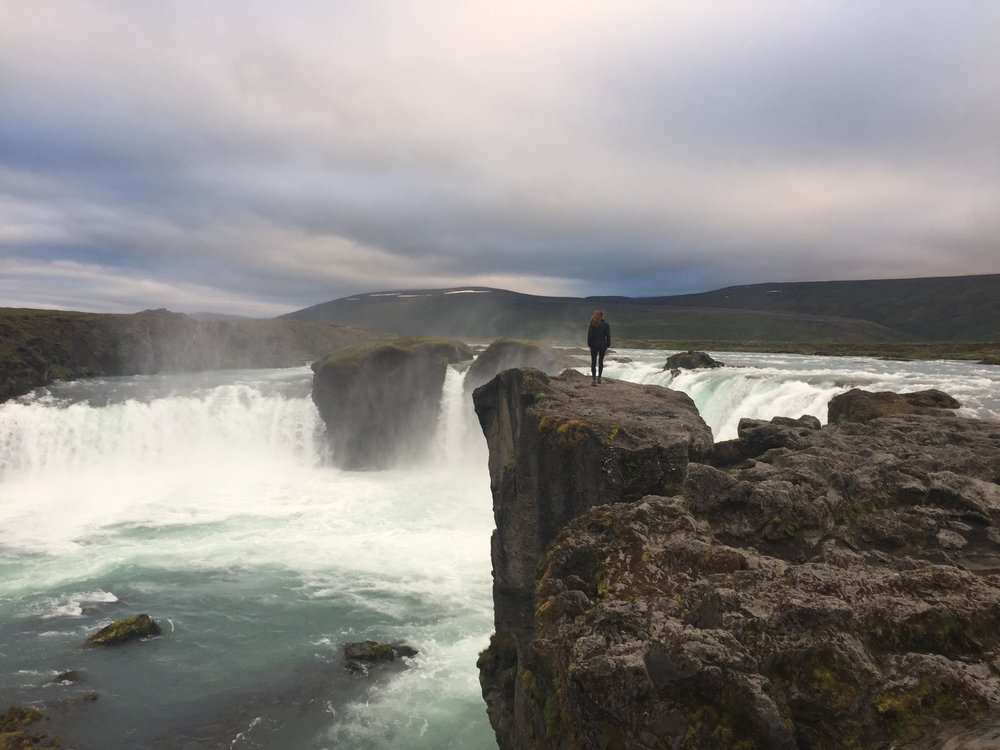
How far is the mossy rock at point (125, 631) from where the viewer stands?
23.0m

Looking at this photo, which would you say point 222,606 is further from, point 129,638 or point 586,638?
point 586,638

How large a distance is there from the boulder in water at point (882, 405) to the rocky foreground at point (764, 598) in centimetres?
595

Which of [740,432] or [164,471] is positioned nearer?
[740,432]

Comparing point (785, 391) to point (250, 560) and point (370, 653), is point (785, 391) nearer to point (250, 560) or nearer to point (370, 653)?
point (370, 653)

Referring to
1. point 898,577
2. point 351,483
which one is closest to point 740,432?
point 898,577

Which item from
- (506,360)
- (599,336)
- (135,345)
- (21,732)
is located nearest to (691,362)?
(506,360)

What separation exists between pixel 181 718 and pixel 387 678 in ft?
20.7

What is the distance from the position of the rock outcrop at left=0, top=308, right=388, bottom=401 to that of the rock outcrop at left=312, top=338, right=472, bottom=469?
35568mm

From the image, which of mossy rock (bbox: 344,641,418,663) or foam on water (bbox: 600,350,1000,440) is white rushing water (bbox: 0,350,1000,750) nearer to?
foam on water (bbox: 600,350,1000,440)

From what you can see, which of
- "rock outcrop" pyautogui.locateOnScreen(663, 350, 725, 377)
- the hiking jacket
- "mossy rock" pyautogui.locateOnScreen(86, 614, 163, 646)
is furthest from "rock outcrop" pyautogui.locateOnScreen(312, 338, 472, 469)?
the hiking jacket

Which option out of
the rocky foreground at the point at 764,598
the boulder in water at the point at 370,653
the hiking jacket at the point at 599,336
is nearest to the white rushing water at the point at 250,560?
the boulder in water at the point at 370,653

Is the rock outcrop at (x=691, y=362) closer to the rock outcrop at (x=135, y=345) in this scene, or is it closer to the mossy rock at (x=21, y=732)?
the mossy rock at (x=21, y=732)

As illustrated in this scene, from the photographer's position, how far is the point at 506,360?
52375mm

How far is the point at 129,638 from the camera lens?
76.7 feet
